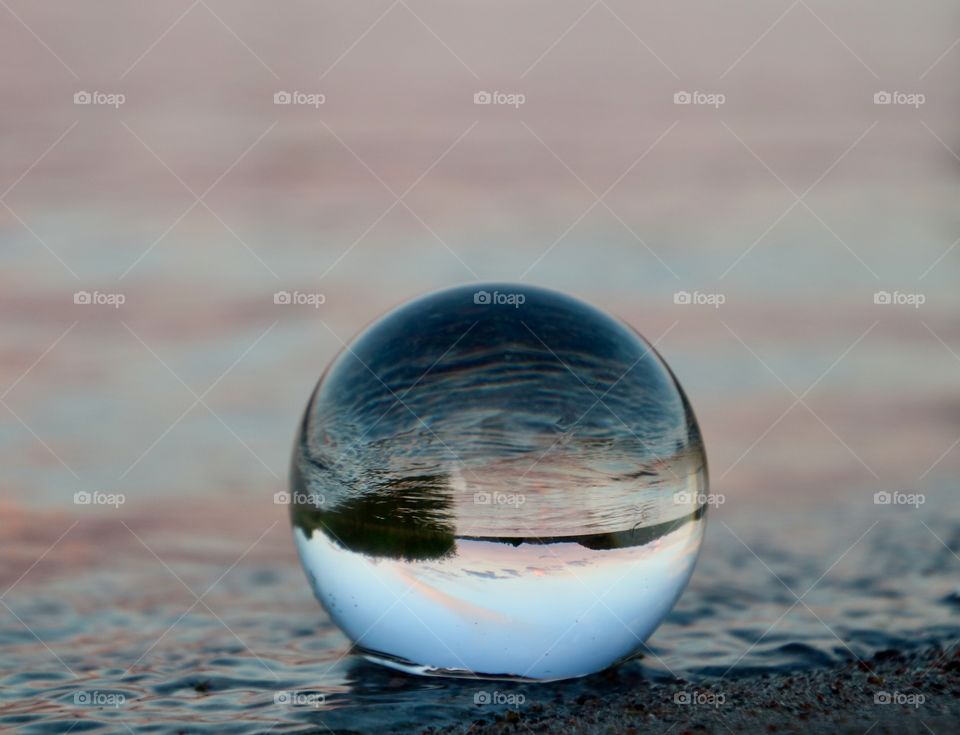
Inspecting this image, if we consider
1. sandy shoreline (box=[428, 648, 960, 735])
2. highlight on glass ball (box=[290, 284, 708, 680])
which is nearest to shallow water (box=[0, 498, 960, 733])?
sandy shoreline (box=[428, 648, 960, 735])

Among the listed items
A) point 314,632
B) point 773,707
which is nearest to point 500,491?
point 773,707

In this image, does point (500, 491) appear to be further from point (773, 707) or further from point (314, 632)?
point (314, 632)

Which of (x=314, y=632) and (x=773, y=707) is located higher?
(x=314, y=632)

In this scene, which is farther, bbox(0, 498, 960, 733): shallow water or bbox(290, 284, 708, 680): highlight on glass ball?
bbox(0, 498, 960, 733): shallow water

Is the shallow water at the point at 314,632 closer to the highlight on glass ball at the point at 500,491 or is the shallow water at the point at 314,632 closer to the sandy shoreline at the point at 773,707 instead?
the sandy shoreline at the point at 773,707

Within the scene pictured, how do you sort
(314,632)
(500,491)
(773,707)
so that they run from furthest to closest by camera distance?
(314,632), (773,707), (500,491)

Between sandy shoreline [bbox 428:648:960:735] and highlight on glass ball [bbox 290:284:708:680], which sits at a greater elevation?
highlight on glass ball [bbox 290:284:708:680]

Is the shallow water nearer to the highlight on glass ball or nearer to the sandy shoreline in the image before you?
the sandy shoreline
